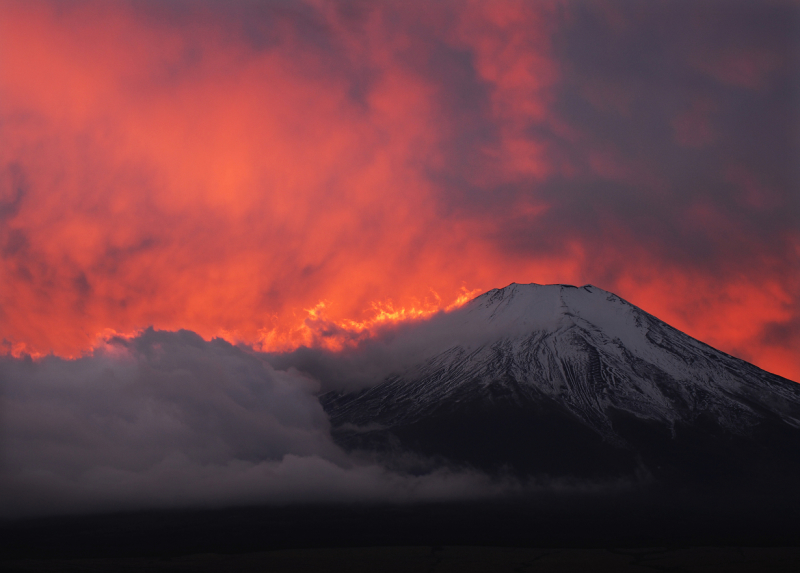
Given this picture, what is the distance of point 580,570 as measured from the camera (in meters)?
182

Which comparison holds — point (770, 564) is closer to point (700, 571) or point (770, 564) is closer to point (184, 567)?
point (700, 571)

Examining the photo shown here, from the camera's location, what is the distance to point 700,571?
180375 mm

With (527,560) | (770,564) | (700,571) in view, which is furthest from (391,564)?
(770,564)

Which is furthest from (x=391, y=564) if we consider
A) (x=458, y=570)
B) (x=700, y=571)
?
(x=700, y=571)

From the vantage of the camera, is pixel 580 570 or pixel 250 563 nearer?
pixel 580 570

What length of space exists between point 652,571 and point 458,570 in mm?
48268

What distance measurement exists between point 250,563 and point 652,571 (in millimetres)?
106040

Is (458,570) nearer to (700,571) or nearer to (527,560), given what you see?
(527,560)

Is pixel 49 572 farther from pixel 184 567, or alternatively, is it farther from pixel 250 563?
pixel 250 563

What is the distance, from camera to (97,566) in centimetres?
19462

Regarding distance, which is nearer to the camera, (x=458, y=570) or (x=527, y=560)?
(x=458, y=570)

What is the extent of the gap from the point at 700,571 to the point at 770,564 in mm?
23282

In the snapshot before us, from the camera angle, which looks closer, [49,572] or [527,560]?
[49,572]

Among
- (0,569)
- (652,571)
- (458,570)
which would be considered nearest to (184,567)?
(0,569)
